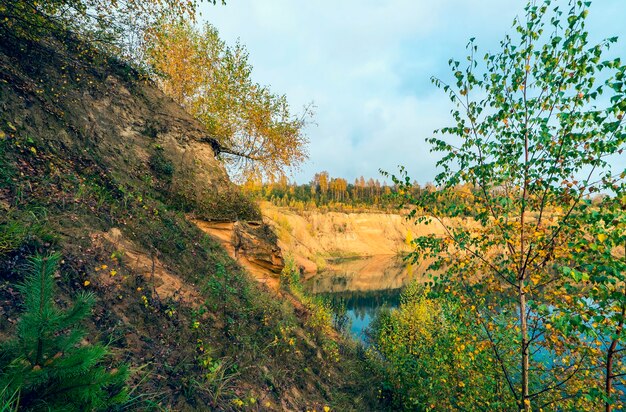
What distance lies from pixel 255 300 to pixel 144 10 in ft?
27.7

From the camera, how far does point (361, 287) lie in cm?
5122

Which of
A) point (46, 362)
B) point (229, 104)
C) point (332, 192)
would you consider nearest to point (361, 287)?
point (229, 104)

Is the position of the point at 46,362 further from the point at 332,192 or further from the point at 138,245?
the point at 332,192

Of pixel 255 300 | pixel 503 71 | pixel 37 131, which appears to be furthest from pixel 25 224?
pixel 503 71

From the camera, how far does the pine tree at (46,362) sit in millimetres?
1762

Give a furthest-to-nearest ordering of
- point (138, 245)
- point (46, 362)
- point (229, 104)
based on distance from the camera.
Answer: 1. point (229, 104)
2. point (138, 245)
3. point (46, 362)

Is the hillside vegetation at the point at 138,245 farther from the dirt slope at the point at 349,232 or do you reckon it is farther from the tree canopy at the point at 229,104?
the dirt slope at the point at 349,232

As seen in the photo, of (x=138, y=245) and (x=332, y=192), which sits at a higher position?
(x=332, y=192)

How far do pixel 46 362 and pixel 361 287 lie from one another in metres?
52.2

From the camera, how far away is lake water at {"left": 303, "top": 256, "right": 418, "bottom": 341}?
35.4m

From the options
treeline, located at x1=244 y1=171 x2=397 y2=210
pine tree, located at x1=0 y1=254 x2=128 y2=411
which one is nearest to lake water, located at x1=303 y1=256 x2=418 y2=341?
pine tree, located at x1=0 y1=254 x2=128 y2=411

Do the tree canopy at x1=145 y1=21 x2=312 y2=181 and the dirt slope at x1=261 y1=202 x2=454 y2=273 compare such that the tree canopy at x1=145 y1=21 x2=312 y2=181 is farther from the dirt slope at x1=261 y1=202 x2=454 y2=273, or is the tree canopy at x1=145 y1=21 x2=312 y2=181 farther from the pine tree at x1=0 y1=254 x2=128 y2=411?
the dirt slope at x1=261 y1=202 x2=454 y2=273

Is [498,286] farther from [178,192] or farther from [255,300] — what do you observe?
[178,192]

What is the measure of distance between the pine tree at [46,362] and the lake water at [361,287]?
25.0m
